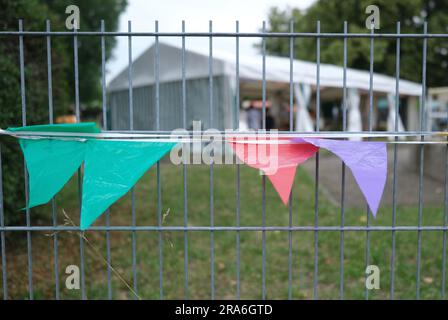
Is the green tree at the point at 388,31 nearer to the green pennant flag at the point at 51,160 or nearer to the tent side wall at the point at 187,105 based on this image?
the tent side wall at the point at 187,105

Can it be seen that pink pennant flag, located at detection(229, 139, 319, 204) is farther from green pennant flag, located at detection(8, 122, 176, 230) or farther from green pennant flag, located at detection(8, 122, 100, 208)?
green pennant flag, located at detection(8, 122, 100, 208)

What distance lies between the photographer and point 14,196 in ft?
13.8

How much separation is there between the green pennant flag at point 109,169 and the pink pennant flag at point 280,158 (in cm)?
57

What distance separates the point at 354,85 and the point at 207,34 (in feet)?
42.1

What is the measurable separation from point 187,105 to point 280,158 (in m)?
10.2

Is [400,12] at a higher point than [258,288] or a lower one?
higher

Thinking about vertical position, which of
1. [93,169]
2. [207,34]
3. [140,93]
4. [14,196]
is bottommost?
[14,196]

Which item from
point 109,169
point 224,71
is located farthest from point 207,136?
point 224,71

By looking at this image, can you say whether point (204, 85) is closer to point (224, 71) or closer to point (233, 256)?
point (224, 71)

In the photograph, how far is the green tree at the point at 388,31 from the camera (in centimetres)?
2186

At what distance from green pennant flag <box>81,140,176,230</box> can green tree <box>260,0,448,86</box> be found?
65.5ft

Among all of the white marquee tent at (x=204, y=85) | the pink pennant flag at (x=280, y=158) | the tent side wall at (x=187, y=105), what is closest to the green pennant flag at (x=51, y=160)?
the pink pennant flag at (x=280, y=158)
